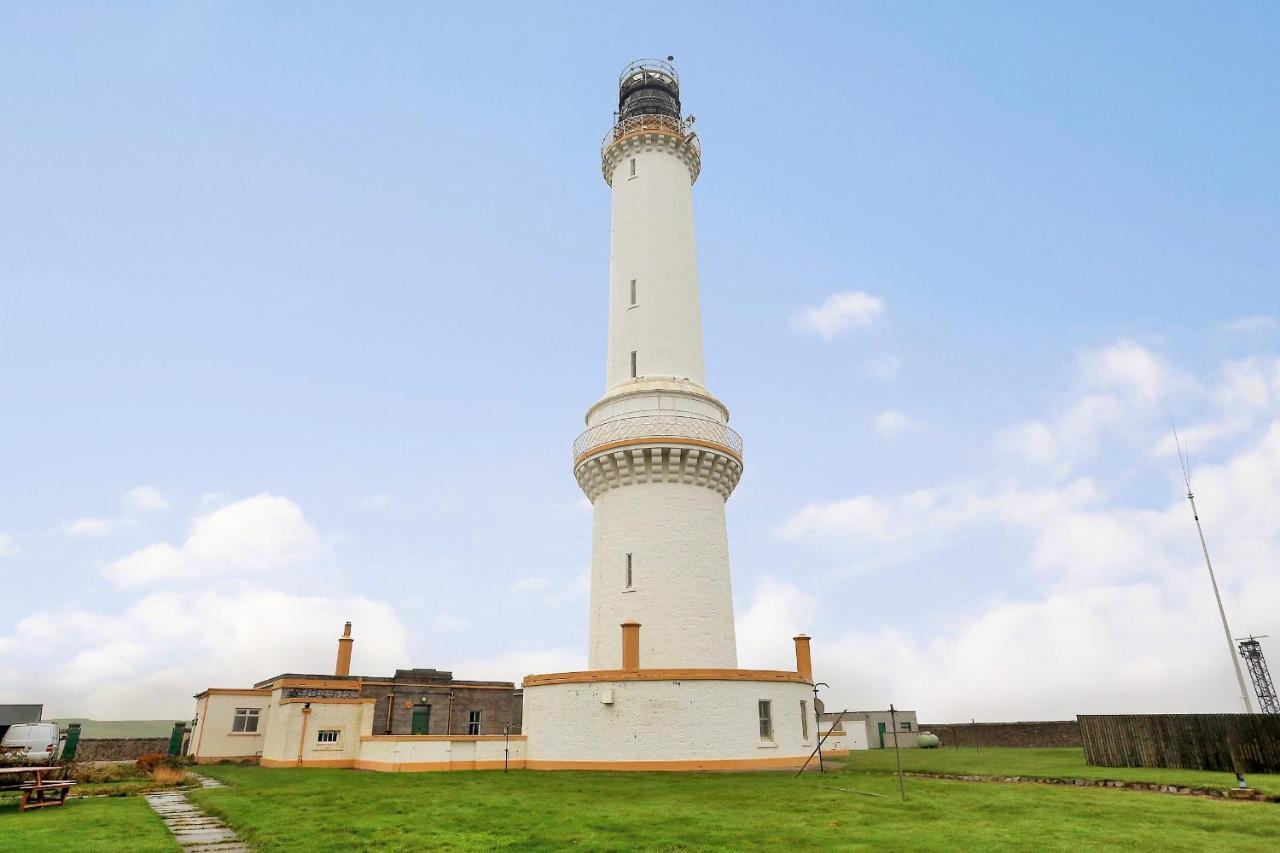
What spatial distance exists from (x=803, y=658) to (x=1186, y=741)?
39.3 feet

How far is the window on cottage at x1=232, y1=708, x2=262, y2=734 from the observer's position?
36.1m

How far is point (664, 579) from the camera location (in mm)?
27719

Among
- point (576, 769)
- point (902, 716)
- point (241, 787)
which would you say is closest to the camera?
point (241, 787)

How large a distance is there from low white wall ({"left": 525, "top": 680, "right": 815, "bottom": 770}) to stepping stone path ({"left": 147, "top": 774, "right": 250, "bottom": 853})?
10716 millimetres

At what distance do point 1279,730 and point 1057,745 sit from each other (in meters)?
17.7

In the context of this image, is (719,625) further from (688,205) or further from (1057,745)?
(1057,745)

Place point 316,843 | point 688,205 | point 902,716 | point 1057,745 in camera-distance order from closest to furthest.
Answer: point 316,843, point 688,205, point 1057,745, point 902,716

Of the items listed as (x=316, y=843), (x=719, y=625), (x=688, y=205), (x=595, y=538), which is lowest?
(x=316, y=843)

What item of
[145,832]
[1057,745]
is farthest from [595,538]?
[1057,745]

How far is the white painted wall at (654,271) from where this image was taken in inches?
1261

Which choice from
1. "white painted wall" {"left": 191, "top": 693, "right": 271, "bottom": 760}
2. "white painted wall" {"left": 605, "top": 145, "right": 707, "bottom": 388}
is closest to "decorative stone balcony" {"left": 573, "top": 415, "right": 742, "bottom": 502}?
"white painted wall" {"left": 605, "top": 145, "right": 707, "bottom": 388}

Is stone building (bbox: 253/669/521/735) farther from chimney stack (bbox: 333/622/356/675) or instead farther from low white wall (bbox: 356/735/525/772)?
low white wall (bbox: 356/735/525/772)

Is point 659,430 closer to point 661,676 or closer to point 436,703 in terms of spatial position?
point 661,676

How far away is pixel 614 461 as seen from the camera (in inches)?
1148
